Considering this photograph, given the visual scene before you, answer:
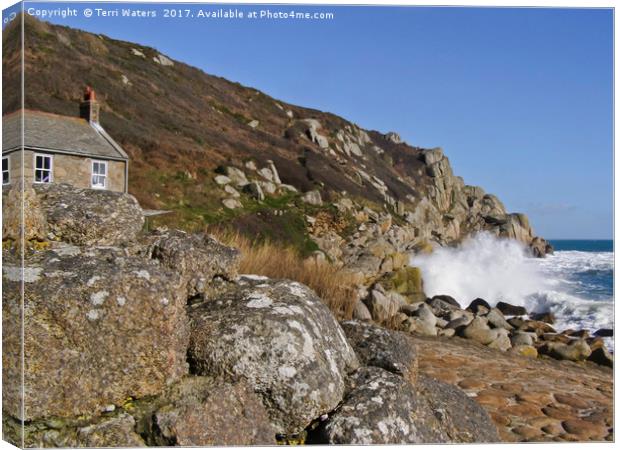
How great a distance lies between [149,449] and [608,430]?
381 centimetres

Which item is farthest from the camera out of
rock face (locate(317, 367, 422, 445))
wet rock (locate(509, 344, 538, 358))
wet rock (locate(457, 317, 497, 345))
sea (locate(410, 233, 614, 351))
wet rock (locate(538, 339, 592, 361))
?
wet rock (locate(457, 317, 497, 345))

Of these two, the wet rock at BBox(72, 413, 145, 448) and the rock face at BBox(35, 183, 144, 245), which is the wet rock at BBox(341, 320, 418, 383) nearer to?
the wet rock at BBox(72, 413, 145, 448)

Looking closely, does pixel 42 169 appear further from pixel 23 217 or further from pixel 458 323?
pixel 458 323

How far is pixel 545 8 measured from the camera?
4906mm

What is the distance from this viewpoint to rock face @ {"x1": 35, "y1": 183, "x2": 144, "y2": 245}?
151 inches

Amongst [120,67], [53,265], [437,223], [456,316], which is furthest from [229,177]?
[53,265]

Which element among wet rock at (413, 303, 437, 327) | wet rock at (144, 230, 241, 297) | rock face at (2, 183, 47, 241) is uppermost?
rock face at (2, 183, 47, 241)

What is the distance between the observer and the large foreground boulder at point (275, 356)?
349 centimetres

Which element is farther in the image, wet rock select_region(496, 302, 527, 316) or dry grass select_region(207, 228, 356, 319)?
wet rock select_region(496, 302, 527, 316)

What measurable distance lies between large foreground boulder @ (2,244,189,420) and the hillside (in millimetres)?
1777

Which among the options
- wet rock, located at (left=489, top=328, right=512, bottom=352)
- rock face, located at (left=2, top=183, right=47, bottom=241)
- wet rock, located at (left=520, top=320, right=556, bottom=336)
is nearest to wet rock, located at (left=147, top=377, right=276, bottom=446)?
rock face, located at (left=2, top=183, right=47, bottom=241)

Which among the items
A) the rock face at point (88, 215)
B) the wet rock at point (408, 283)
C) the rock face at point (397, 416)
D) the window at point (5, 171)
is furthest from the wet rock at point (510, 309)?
the window at point (5, 171)

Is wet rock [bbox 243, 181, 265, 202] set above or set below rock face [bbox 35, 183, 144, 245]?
above

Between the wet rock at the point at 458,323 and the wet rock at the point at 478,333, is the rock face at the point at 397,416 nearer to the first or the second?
the wet rock at the point at 478,333
